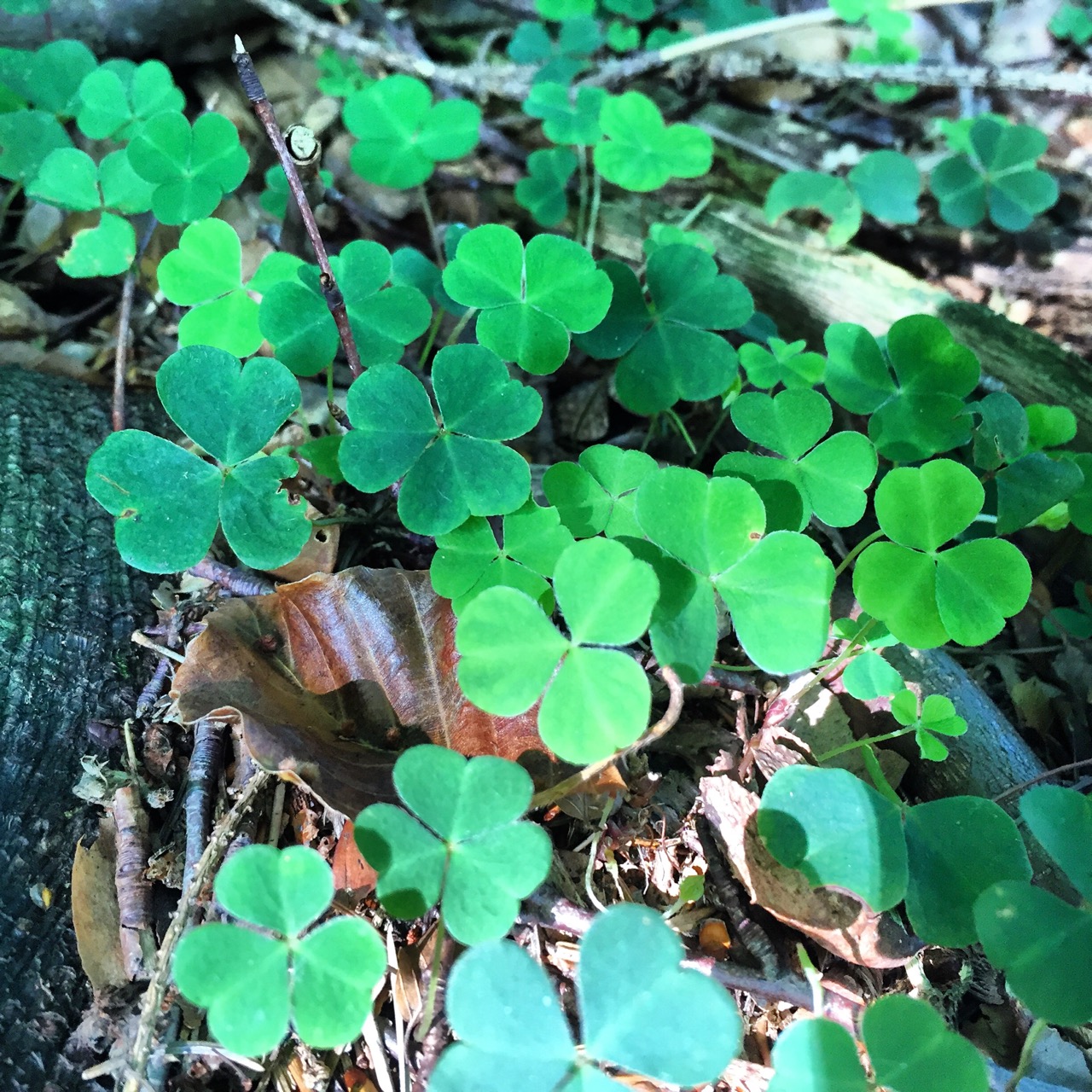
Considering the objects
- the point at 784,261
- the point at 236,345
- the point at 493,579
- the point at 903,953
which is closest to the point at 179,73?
the point at 236,345

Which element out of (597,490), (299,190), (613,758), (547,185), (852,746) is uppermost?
(299,190)

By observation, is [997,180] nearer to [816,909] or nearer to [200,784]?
[816,909]

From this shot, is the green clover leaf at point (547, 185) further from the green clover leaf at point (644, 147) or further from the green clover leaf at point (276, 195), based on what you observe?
the green clover leaf at point (276, 195)

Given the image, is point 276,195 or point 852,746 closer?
point 852,746

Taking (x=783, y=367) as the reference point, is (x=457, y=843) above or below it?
below

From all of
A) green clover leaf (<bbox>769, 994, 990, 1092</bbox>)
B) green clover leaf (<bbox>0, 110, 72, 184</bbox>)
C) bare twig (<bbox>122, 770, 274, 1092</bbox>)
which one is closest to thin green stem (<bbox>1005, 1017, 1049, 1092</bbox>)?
green clover leaf (<bbox>769, 994, 990, 1092</bbox>)

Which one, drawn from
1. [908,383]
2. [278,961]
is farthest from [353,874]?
[908,383]
